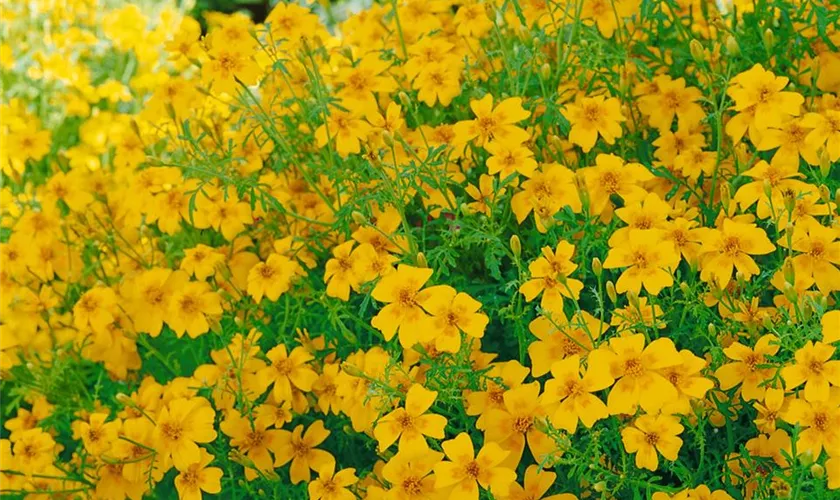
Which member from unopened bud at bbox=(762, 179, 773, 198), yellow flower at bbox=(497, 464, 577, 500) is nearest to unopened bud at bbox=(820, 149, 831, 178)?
unopened bud at bbox=(762, 179, 773, 198)

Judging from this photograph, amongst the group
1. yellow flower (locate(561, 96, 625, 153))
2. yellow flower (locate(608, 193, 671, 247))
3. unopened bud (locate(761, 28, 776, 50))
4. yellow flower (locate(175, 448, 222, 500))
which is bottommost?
yellow flower (locate(175, 448, 222, 500))

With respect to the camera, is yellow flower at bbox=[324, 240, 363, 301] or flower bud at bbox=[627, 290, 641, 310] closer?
flower bud at bbox=[627, 290, 641, 310]

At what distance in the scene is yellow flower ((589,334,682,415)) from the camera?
1.59 m

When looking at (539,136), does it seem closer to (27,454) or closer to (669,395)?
(669,395)

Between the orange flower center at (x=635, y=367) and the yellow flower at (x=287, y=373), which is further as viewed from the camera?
the yellow flower at (x=287, y=373)

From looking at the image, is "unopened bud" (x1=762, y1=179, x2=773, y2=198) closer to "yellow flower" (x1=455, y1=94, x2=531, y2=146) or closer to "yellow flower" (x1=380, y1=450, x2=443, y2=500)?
"yellow flower" (x1=455, y1=94, x2=531, y2=146)

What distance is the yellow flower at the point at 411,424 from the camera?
5.54 feet

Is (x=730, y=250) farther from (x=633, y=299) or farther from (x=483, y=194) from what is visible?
(x=483, y=194)

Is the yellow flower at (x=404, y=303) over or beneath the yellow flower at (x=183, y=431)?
over

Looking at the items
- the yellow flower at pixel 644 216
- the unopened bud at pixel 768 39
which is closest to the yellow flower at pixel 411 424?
the yellow flower at pixel 644 216

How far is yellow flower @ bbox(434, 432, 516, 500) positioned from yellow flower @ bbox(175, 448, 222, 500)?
0.45m

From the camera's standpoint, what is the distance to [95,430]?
2090 mm

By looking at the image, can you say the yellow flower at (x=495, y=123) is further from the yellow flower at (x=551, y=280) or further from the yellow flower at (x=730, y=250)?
the yellow flower at (x=730, y=250)

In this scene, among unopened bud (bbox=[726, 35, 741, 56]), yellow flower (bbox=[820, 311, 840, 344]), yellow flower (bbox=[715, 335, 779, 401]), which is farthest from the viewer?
unopened bud (bbox=[726, 35, 741, 56])
